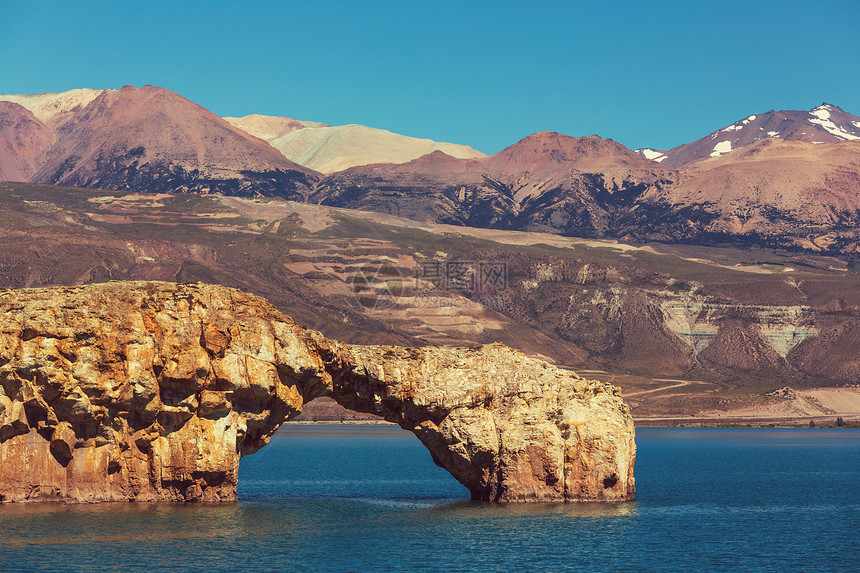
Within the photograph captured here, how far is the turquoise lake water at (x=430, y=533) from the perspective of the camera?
43344mm

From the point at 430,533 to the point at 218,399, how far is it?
12.3 metres

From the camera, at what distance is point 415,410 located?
5872 cm

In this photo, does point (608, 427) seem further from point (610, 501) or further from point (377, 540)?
point (377, 540)

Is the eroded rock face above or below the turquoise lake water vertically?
above

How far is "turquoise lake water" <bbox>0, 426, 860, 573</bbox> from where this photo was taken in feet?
142

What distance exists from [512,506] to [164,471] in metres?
18.4

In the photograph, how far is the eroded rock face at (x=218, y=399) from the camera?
1984 inches

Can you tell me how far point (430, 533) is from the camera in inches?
2018

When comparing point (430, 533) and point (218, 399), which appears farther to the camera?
point (218, 399)

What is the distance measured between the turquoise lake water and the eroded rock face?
1720 mm

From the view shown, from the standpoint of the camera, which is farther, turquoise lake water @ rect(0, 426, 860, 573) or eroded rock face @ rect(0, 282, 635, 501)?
eroded rock face @ rect(0, 282, 635, 501)

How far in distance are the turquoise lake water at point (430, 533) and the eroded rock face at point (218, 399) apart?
172 centimetres

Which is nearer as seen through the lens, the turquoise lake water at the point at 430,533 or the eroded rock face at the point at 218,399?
the turquoise lake water at the point at 430,533

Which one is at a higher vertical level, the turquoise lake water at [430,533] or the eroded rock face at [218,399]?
the eroded rock face at [218,399]
